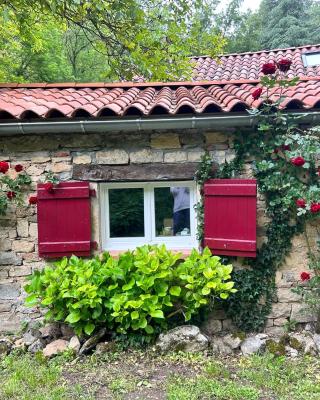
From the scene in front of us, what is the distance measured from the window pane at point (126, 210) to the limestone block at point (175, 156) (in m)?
0.53

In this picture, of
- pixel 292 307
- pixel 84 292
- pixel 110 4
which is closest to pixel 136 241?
pixel 84 292

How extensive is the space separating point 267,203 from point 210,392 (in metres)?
2.09

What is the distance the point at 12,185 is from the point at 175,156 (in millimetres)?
1907

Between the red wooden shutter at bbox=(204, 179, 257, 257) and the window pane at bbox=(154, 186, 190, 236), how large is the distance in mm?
413

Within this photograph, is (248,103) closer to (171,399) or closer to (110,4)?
(110,4)

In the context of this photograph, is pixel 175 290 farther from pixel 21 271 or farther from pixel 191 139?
pixel 21 271

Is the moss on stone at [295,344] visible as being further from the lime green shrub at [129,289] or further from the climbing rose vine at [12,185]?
the climbing rose vine at [12,185]

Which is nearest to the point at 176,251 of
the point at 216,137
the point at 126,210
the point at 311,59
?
the point at 126,210

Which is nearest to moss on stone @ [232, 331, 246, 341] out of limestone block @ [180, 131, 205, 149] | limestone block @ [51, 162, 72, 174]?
limestone block @ [180, 131, 205, 149]

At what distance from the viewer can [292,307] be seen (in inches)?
166

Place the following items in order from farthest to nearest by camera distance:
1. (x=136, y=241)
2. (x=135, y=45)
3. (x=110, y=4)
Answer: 1. (x=135, y=45)
2. (x=110, y=4)
3. (x=136, y=241)

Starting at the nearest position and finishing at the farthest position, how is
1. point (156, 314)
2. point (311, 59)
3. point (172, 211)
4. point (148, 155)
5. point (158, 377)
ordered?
point (158, 377) < point (156, 314) < point (148, 155) < point (172, 211) < point (311, 59)

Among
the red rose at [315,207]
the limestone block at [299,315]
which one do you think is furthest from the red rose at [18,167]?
the limestone block at [299,315]

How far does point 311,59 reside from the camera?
885 centimetres
